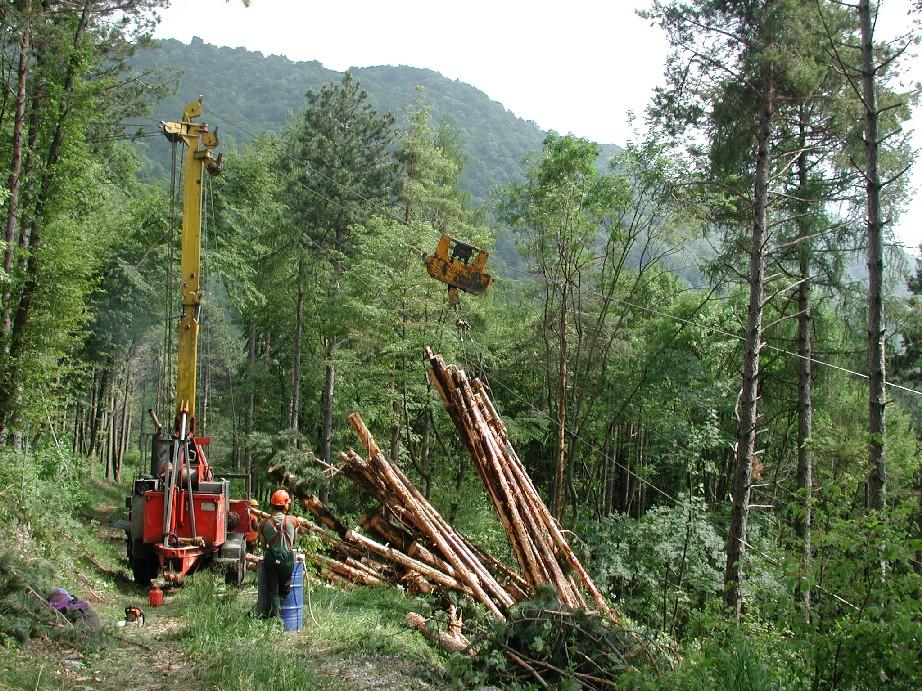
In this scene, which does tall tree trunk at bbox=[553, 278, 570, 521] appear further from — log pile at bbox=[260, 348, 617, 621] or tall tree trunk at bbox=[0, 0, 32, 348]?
tall tree trunk at bbox=[0, 0, 32, 348]

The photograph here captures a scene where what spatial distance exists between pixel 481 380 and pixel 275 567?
39.4 feet

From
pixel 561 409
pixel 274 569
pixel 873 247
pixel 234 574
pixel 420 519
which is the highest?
pixel 873 247

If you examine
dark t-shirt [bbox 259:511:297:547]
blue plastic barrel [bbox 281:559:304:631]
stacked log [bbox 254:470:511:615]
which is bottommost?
stacked log [bbox 254:470:511:615]

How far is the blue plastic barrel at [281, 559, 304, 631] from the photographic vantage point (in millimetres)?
8445

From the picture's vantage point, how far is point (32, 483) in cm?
1258

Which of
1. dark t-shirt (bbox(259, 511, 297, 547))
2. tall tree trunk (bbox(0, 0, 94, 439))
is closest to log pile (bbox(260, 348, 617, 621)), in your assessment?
dark t-shirt (bbox(259, 511, 297, 547))

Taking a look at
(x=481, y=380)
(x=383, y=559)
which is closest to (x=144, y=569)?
(x=383, y=559)

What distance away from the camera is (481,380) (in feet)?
65.5

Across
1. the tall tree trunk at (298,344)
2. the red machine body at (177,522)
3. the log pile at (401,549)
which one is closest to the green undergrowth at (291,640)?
the red machine body at (177,522)

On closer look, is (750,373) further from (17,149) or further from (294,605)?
(17,149)

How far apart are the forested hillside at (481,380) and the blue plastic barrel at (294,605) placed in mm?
217

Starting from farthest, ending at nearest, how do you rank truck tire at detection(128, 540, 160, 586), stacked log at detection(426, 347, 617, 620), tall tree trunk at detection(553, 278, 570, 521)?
1. tall tree trunk at detection(553, 278, 570, 521)
2. stacked log at detection(426, 347, 617, 620)
3. truck tire at detection(128, 540, 160, 586)

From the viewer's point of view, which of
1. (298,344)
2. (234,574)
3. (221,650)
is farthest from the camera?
(298,344)

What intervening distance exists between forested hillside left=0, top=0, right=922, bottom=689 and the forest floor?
5cm
